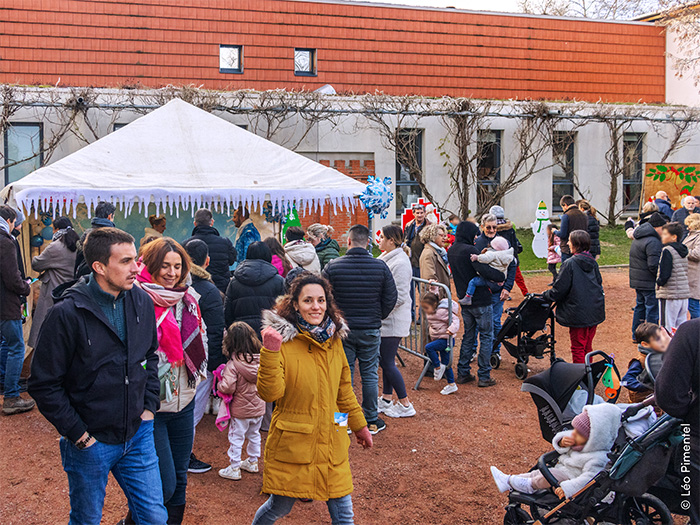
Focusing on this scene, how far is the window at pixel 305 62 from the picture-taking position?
2039 cm

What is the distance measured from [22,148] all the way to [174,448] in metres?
Result: 14.9

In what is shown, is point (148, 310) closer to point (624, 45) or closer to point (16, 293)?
point (16, 293)

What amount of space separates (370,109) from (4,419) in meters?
13.6

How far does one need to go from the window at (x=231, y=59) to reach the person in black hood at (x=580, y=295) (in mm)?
14431

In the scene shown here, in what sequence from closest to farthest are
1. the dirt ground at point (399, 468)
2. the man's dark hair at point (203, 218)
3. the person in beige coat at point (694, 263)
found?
the dirt ground at point (399, 468) → the man's dark hair at point (203, 218) → the person in beige coat at point (694, 263)

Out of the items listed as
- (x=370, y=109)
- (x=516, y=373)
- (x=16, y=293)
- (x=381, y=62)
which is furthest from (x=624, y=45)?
(x=16, y=293)

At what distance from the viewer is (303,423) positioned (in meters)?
3.91

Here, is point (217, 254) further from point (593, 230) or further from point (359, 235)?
point (593, 230)

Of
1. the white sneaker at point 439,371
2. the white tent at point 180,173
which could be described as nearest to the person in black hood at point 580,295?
the white sneaker at point 439,371

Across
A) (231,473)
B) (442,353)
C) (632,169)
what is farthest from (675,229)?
(632,169)

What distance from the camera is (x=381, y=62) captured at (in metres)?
20.8

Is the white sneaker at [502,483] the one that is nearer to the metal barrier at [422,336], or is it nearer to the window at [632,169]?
the metal barrier at [422,336]

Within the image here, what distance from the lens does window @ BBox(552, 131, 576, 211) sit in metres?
21.4

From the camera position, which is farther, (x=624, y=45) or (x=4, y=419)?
(x=624, y=45)
